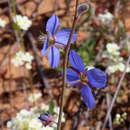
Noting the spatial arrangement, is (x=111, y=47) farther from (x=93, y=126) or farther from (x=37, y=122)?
(x=37, y=122)

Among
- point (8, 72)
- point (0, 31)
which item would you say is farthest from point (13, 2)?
point (8, 72)

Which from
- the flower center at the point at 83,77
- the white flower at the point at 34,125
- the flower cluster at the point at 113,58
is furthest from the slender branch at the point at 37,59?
the flower center at the point at 83,77

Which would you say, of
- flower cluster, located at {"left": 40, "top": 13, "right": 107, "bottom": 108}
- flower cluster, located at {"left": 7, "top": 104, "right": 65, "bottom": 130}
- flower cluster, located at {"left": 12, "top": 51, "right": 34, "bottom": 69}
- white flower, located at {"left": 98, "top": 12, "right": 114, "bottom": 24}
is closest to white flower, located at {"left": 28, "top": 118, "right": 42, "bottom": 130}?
flower cluster, located at {"left": 7, "top": 104, "right": 65, "bottom": 130}

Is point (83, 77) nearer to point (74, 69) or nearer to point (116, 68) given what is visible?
point (74, 69)

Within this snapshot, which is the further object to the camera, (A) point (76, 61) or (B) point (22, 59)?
(B) point (22, 59)

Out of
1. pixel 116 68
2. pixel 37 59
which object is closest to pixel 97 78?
pixel 116 68

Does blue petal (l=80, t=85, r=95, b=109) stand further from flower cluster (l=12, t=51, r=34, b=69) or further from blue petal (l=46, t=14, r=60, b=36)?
flower cluster (l=12, t=51, r=34, b=69)

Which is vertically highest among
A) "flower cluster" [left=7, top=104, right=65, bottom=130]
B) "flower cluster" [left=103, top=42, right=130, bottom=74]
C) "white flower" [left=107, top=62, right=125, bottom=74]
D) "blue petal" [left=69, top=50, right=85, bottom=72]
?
"blue petal" [left=69, top=50, right=85, bottom=72]

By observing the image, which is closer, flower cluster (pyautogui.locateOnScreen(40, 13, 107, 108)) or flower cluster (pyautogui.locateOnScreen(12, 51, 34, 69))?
flower cluster (pyautogui.locateOnScreen(40, 13, 107, 108))
